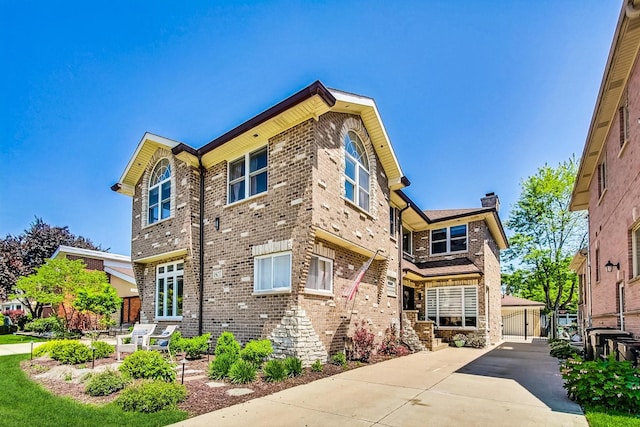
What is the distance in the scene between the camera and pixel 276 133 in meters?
11.4

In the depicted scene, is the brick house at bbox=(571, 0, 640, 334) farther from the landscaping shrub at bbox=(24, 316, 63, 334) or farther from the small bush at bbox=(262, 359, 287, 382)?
the landscaping shrub at bbox=(24, 316, 63, 334)

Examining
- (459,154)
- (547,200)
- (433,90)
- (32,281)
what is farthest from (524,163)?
(32,281)

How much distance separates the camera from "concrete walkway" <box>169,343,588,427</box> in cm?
591

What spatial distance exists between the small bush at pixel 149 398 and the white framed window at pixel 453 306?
50.6 feet

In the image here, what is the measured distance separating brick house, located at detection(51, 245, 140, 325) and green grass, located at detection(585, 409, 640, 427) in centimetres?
2295

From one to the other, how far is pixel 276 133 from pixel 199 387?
6.82 m

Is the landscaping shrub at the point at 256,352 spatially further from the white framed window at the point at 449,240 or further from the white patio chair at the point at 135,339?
the white framed window at the point at 449,240

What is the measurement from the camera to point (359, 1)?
33.8 ft

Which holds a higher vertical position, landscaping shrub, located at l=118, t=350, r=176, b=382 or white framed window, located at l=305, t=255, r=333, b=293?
white framed window, located at l=305, t=255, r=333, b=293

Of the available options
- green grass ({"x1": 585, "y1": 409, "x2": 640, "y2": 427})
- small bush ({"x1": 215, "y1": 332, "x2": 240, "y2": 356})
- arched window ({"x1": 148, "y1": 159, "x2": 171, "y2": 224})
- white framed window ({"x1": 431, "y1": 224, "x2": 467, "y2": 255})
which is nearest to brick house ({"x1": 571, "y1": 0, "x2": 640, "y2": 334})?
green grass ({"x1": 585, "y1": 409, "x2": 640, "y2": 427})

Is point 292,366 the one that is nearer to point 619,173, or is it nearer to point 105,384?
point 105,384

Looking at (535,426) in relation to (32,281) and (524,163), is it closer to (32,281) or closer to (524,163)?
(32,281)

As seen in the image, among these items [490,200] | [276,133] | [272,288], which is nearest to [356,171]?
[276,133]

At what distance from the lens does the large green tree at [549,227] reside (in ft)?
83.5
